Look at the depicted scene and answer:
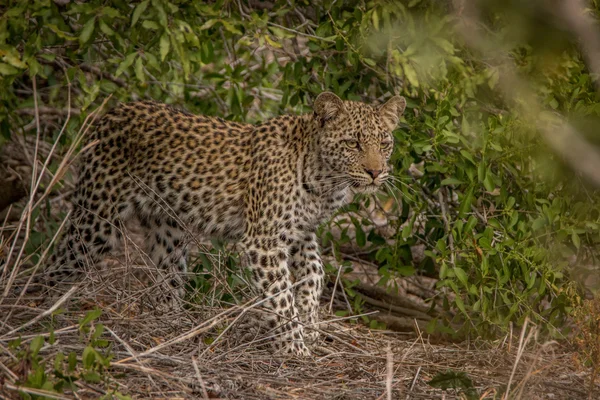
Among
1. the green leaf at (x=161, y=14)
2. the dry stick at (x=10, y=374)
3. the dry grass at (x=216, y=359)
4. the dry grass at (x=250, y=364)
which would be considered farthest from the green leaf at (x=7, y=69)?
the dry stick at (x=10, y=374)

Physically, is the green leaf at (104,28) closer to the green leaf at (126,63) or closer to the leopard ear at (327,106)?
the green leaf at (126,63)

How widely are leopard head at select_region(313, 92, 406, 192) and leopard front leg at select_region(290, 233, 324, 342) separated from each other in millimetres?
642

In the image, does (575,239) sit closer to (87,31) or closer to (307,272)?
(307,272)

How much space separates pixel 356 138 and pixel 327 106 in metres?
0.31

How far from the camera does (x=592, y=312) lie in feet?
15.5

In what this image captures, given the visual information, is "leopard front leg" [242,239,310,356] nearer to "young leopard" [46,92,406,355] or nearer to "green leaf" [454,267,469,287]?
"young leopard" [46,92,406,355]

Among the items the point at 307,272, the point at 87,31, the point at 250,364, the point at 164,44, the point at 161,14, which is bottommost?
the point at 307,272

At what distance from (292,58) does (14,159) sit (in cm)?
277

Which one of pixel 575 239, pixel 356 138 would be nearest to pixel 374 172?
pixel 356 138

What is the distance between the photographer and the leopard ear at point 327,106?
628 cm

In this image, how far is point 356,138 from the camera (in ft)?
20.5

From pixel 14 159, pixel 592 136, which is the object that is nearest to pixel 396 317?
pixel 14 159

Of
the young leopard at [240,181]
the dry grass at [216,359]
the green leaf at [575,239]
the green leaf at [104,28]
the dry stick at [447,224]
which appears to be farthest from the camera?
the dry stick at [447,224]

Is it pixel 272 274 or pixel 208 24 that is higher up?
pixel 208 24
